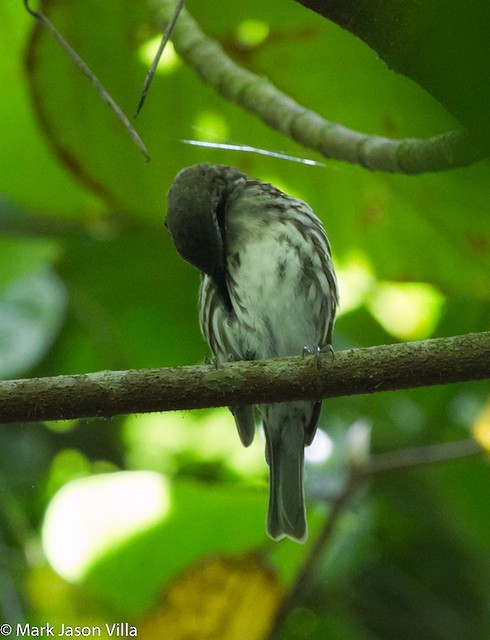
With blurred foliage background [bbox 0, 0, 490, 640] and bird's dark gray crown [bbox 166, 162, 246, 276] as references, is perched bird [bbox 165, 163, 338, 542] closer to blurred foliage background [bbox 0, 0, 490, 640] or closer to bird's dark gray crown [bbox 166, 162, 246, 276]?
bird's dark gray crown [bbox 166, 162, 246, 276]

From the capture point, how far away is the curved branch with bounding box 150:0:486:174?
2014 millimetres

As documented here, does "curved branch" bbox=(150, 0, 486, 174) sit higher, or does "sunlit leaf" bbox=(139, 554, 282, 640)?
"curved branch" bbox=(150, 0, 486, 174)

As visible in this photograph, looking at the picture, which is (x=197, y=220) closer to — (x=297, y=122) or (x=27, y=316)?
(x=297, y=122)

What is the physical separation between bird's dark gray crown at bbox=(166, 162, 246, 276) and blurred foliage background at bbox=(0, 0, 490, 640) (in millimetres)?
182

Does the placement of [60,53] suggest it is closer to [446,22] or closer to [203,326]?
[203,326]

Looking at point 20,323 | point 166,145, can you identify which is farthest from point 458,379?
point 20,323

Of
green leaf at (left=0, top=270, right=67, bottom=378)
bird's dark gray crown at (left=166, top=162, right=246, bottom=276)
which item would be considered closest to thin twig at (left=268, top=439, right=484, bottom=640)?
bird's dark gray crown at (left=166, top=162, right=246, bottom=276)

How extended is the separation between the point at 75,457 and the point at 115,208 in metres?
1.87

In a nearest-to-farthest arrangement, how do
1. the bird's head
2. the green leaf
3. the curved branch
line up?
the curved branch → the bird's head → the green leaf

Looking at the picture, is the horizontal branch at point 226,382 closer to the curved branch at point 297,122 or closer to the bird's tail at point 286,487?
the curved branch at point 297,122

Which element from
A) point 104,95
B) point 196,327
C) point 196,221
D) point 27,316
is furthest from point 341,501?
point 104,95

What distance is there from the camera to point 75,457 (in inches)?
187

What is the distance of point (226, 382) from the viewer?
77.2 inches

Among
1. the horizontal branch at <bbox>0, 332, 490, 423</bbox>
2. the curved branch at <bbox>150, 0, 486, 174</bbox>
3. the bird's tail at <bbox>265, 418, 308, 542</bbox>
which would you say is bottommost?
the bird's tail at <bbox>265, 418, 308, 542</bbox>
